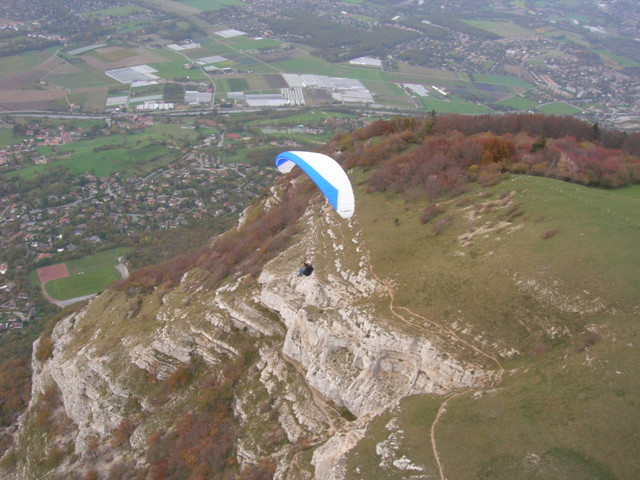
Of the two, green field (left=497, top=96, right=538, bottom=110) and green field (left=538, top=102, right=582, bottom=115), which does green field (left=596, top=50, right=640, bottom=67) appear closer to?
green field (left=538, top=102, right=582, bottom=115)

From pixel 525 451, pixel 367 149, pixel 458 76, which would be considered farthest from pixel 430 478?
pixel 458 76

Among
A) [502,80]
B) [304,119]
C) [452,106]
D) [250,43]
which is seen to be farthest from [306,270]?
[250,43]

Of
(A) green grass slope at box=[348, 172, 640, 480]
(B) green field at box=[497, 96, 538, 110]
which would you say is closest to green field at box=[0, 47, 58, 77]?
(B) green field at box=[497, 96, 538, 110]

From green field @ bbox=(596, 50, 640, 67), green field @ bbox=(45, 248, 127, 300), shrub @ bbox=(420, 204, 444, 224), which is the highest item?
shrub @ bbox=(420, 204, 444, 224)

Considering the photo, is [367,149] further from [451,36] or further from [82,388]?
[451,36]

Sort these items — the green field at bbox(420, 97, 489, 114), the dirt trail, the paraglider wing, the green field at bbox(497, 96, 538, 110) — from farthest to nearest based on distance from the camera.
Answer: the green field at bbox(497, 96, 538, 110) → the green field at bbox(420, 97, 489, 114) → the paraglider wing → the dirt trail

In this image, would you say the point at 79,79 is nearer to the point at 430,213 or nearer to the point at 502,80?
the point at 502,80

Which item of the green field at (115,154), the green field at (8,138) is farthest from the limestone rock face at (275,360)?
the green field at (8,138)
